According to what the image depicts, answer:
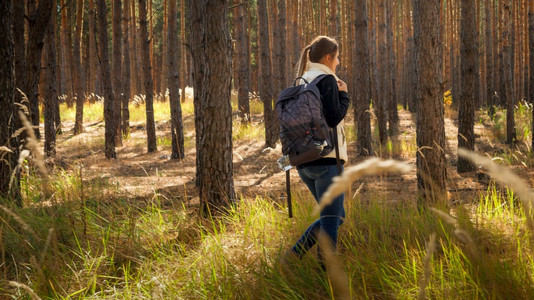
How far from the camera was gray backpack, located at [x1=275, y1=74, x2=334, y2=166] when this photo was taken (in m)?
3.27

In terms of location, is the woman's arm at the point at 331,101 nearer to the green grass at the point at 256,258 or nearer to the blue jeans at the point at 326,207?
the blue jeans at the point at 326,207

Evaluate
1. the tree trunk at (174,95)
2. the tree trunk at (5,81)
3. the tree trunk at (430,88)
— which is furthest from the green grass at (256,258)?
the tree trunk at (174,95)

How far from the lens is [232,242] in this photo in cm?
405

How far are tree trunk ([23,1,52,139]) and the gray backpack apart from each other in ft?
18.2

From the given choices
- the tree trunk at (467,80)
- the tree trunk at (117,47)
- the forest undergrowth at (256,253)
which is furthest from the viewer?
the tree trunk at (117,47)

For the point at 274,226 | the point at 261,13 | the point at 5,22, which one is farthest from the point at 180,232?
the point at 261,13

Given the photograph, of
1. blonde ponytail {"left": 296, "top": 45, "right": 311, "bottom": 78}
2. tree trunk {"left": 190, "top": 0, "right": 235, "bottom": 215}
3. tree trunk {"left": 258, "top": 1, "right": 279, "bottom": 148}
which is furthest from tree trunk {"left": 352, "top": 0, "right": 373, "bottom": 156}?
blonde ponytail {"left": 296, "top": 45, "right": 311, "bottom": 78}

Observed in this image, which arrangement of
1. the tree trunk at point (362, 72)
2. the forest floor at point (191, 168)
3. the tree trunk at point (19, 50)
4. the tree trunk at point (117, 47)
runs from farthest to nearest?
the tree trunk at point (117, 47) < the tree trunk at point (362, 72) < the tree trunk at point (19, 50) < the forest floor at point (191, 168)

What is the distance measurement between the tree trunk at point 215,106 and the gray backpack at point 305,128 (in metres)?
1.72

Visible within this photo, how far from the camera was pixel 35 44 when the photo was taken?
7.67 m

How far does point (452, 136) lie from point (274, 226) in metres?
11.3

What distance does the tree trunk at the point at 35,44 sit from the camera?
24.3ft

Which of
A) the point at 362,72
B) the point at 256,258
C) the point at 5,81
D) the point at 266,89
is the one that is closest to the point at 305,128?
the point at 256,258

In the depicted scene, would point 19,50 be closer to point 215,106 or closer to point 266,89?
point 215,106
